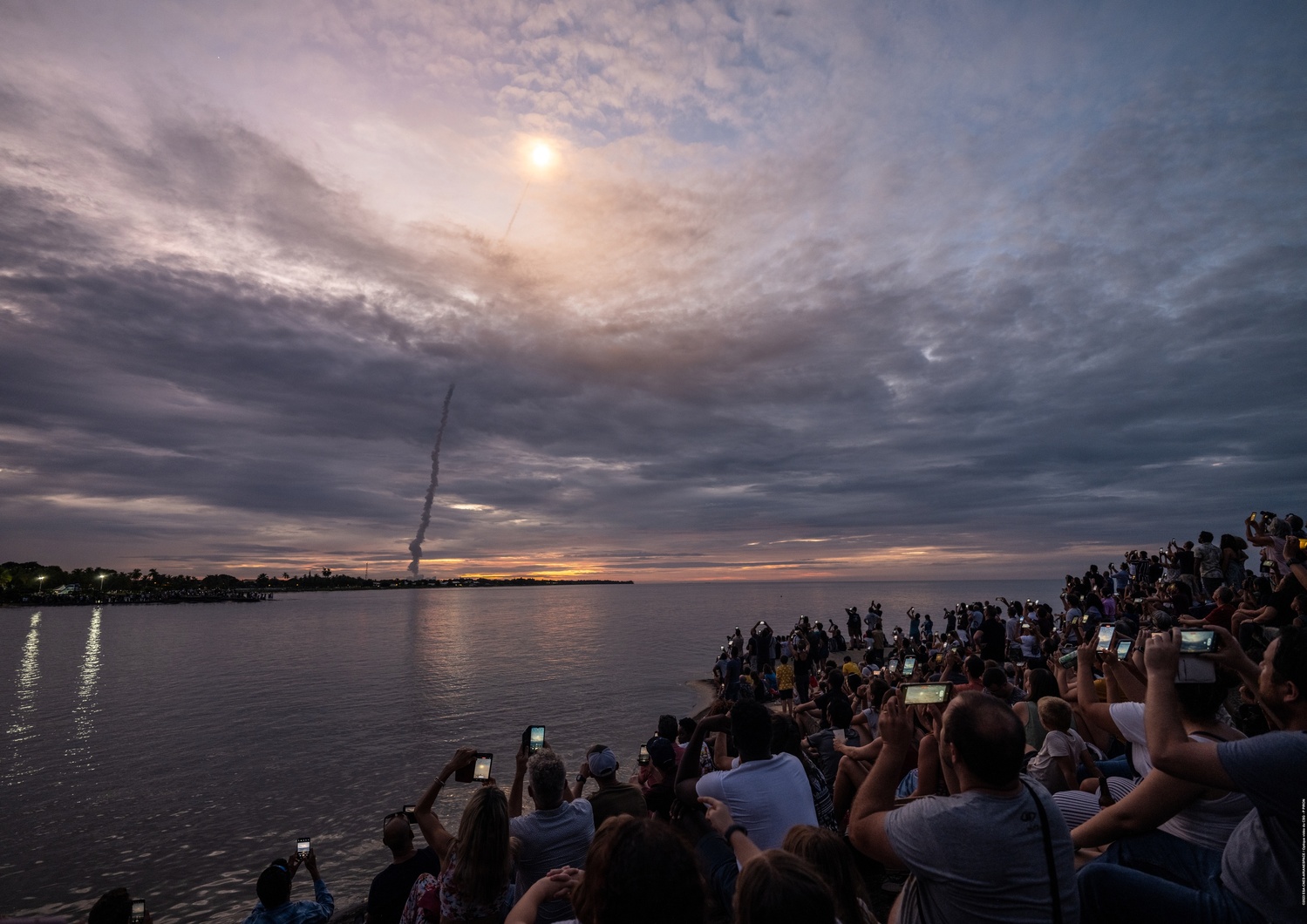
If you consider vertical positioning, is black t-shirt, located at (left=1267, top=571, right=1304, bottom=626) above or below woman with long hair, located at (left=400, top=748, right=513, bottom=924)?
above

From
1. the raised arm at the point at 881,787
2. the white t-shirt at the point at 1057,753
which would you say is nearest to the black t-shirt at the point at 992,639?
the white t-shirt at the point at 1057,753

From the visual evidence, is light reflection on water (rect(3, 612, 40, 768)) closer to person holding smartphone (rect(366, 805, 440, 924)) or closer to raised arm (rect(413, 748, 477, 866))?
person holding smartphone (rect(366, 805, 440, 924))

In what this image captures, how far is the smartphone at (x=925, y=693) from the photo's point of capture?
125 inches

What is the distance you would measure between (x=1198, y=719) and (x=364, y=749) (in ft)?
86.2

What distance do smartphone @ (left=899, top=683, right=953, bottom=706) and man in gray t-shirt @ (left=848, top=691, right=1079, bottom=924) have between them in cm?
52

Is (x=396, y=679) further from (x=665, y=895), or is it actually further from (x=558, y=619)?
(x=558, y=619)

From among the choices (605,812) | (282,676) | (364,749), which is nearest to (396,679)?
(282,676)

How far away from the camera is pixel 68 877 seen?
13.3 metres

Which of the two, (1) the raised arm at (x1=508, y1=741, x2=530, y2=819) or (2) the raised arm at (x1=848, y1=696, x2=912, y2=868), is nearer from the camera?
(2) the raised arm at (x1=848, y1=696, x2=912, y2=868)

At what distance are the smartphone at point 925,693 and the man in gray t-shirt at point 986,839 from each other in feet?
1.72

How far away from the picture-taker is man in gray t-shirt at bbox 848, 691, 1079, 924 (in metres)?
2.40

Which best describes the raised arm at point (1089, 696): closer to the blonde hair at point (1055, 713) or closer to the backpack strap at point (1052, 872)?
the blonde hair at point (1055, 713)

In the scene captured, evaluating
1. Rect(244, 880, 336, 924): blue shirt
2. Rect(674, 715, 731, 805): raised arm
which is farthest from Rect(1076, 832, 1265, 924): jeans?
Rect(244, 880, 336, 924): blue shirt

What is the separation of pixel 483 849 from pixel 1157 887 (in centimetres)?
359
